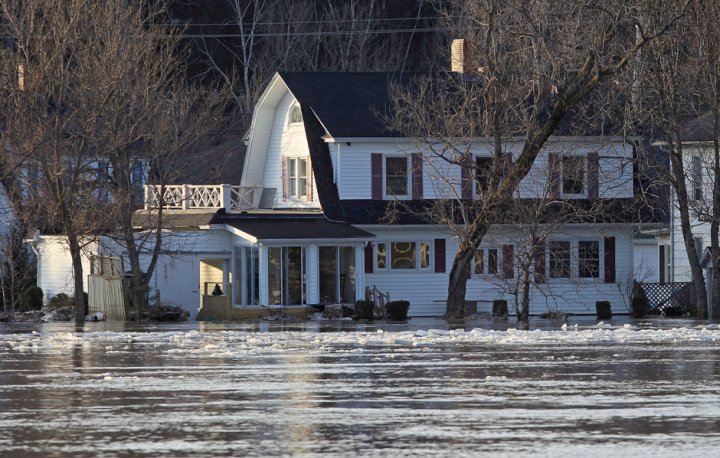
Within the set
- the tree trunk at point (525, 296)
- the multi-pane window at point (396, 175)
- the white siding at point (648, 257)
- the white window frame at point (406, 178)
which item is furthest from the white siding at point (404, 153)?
the tree trunk at point (525, 296)

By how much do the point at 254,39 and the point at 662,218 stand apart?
30.9m

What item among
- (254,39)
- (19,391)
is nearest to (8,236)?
(254,39)

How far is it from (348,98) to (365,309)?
10286mm

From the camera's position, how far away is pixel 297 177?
54.8 m

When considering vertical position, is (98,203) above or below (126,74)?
below

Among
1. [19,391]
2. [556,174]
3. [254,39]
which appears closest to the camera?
[19,391]

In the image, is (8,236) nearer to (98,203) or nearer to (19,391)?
(98,203)

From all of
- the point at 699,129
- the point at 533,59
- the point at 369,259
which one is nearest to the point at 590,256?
the point at 699,129

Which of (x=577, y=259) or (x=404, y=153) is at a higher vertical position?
(x=404, y=153)

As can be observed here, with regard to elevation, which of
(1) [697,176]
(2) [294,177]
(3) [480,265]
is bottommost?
(3) [480,265]

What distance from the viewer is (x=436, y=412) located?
56.6 ft

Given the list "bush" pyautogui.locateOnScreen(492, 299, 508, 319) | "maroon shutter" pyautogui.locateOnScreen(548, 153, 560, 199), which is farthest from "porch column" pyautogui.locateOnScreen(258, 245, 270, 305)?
"maroon shutter" pyautogui.locateOnScreen(548, 153, 560, 199)

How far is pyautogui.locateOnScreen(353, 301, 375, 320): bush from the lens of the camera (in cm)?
4654

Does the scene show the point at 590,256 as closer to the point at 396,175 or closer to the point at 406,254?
the point at 406,254
